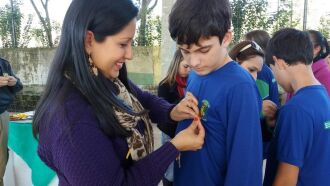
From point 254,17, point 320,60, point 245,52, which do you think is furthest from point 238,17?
point 245,52

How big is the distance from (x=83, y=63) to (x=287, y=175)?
0.94m

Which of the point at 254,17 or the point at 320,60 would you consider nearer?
the point at 320,60

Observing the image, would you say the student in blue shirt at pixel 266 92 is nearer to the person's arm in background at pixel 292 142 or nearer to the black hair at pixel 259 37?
the black hair at pixel 259 37

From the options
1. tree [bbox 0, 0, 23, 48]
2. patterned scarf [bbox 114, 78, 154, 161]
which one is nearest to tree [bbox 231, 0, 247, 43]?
tree [bbox 0, 0, 23, 48]

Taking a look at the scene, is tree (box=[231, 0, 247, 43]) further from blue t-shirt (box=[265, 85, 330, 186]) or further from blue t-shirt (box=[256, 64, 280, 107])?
blue t-shirt (box=[265, 85, 330, 186])

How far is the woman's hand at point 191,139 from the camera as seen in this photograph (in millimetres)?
1167

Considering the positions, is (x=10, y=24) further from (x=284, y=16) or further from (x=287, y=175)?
(x=287, y=175)

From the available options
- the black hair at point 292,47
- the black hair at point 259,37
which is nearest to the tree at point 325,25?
the black hair at point 259,37

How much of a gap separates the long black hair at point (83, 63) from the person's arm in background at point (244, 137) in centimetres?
40

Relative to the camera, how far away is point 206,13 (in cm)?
122

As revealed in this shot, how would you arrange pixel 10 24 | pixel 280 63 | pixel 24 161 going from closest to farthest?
pixel 280 63 → pixel 24 161 → pixel 10 24

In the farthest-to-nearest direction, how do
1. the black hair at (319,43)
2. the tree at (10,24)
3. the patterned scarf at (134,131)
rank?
the tree at (10,24) < the black hair at (319,43) < the patterned scarf at (134,131)

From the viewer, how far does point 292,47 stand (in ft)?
4.78

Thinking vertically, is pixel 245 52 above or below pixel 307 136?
above
